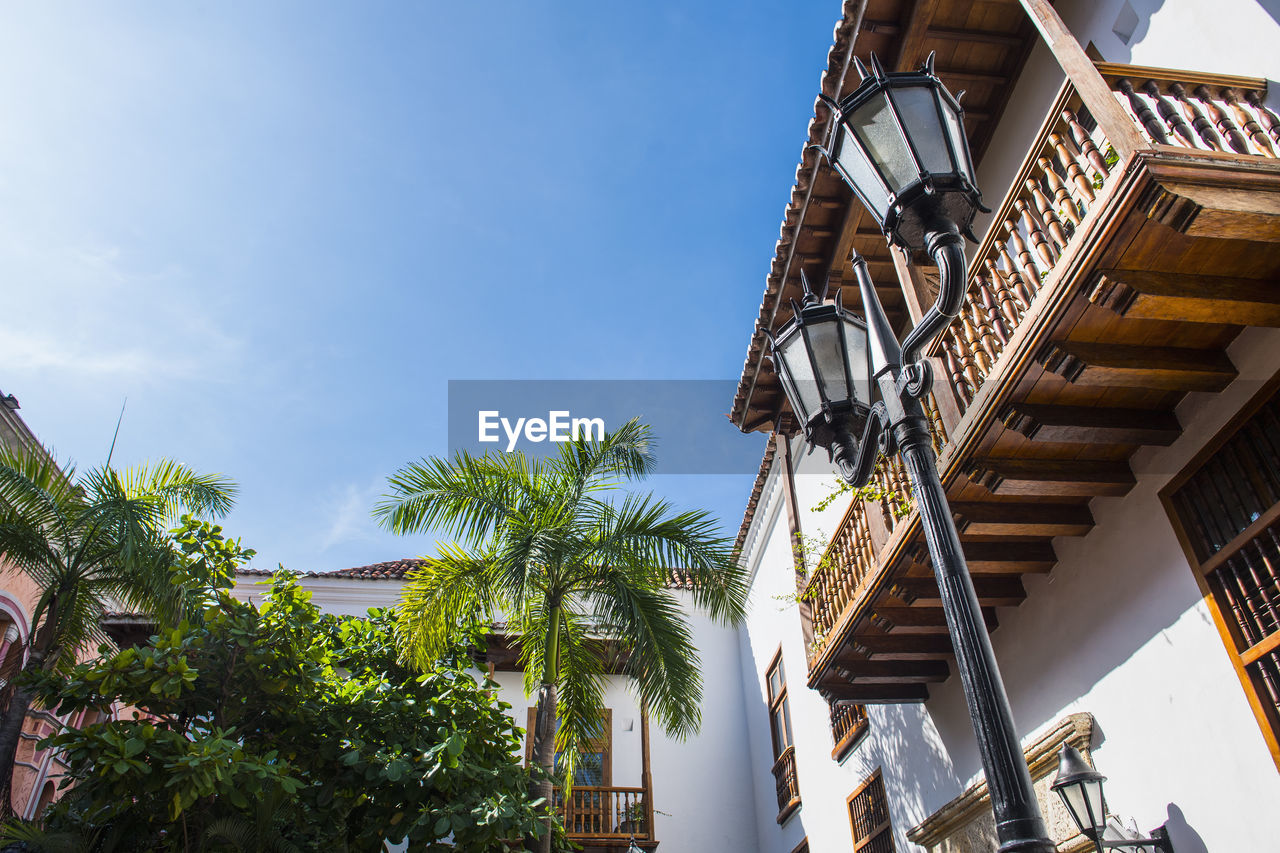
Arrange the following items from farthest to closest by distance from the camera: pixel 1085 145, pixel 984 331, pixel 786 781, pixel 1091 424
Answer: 1. pixel 786 781
2. pixel 984 331
3. pixel 1091 424
4. pixel 1085 145

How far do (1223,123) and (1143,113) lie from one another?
0.36 metres

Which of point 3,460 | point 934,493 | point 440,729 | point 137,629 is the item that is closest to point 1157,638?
point 934,493

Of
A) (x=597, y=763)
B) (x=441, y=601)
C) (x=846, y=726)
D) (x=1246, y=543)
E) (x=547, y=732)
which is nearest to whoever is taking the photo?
(x=1246, y=543)

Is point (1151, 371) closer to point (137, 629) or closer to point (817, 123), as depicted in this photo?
point (817, 123)

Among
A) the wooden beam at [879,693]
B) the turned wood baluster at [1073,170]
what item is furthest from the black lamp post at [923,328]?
the wooden beam at [879,693]

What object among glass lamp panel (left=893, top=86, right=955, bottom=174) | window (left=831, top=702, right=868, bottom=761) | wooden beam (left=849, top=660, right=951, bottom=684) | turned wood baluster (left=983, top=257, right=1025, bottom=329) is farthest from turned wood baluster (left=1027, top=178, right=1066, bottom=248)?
window (left=831, top=702, right=868, bottom=761)

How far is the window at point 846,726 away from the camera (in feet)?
30.2

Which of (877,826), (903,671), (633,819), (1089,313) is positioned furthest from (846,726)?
(1089,313)

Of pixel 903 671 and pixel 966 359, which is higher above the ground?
pixel 966 359

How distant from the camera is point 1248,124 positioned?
397cm

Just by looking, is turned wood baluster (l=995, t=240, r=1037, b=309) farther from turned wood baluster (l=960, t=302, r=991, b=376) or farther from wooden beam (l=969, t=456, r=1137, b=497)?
wooden beam (l=969, t=456, r=1137, b=497)

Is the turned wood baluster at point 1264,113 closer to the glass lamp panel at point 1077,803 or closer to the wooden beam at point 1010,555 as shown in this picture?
the wooden beam at point 1010,555

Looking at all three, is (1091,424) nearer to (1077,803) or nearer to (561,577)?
(1077,803)

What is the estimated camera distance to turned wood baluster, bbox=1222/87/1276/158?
12.7 ft
